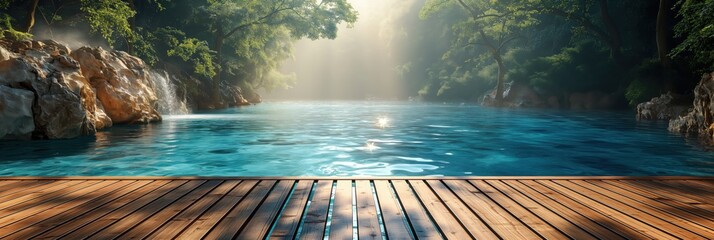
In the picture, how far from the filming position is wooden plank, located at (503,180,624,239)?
2.95 m

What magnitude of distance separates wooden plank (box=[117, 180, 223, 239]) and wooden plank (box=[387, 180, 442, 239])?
5.65ft

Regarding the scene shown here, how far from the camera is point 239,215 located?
3.26 m

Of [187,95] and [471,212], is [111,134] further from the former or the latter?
[187,95]

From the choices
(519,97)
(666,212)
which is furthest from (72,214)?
(519,97)

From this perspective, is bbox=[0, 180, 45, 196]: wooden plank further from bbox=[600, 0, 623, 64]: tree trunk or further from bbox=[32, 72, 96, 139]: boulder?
bbox=[600, 0, 623, 64]: tree trunk

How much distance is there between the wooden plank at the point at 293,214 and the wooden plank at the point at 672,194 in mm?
3154

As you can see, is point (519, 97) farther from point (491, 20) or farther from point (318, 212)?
point (318, 212)

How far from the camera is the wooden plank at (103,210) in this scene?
282cm

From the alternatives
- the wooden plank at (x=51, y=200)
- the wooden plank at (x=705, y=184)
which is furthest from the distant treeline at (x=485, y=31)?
the wooden plank at (x=51, y=200)

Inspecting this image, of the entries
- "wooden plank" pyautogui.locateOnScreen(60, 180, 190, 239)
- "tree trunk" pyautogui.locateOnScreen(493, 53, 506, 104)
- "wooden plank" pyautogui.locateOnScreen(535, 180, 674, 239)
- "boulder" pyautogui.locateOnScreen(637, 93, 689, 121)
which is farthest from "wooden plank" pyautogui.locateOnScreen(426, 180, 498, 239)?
"tree trunk" pyautogui.locateOnScreen(493, 53, 506, 104)

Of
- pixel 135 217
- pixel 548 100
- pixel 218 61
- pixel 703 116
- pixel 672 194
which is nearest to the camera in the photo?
pixel 135 217

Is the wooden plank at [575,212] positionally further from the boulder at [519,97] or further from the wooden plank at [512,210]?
the boulder at [519,97]

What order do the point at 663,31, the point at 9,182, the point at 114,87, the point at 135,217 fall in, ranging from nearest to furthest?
the point at 135,217 < the point at 9,182 < the point at 114,87 < the point at 663,31

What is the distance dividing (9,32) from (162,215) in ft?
51.5
